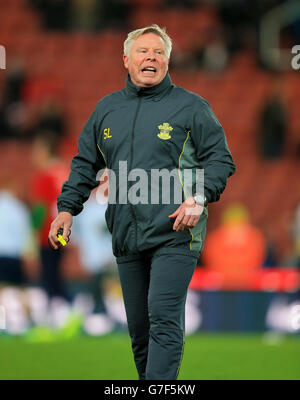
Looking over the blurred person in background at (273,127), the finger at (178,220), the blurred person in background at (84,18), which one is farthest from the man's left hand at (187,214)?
the blurred person in background at (84,18)

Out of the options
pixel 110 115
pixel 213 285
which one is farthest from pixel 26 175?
pixel 110 115

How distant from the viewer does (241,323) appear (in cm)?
979

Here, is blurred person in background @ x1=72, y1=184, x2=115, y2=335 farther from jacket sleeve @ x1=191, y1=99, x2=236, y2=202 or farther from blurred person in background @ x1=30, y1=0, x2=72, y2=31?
blurred person in background @ x1=30, y1=0, x2=72, y2=31

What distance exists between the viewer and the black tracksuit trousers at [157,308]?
4027 millimetres

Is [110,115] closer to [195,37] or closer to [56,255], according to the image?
[56,255]

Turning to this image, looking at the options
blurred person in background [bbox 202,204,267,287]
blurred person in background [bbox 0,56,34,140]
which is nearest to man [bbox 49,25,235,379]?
blurred person in background [bbox 202,204,267,287]

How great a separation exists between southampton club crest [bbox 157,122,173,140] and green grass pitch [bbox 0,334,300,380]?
6.53 feet

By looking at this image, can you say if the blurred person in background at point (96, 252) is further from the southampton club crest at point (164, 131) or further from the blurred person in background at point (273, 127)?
the southampton club crest at point (164, 131)

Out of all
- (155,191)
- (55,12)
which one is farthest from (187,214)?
(55,12)

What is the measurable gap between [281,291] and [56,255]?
2498mm

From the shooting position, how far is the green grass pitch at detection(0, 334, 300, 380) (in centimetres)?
594
